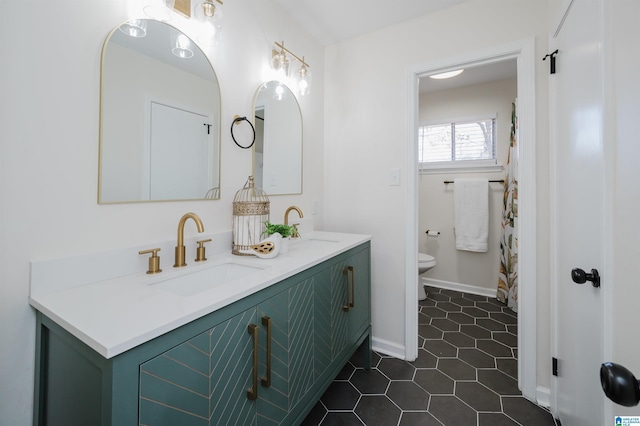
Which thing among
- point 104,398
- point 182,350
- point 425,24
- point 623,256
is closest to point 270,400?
point 182,350

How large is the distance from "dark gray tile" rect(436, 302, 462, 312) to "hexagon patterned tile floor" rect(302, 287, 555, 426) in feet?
1.19

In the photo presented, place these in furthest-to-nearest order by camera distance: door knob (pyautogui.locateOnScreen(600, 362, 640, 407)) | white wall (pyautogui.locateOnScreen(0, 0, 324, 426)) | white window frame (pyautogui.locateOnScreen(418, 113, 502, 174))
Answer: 1. white window frame (pyautogui.locateOnScreen(418, 113, 502, 174))
2. white wall (pyautogui.locateOnScreen(0, 0, 324, 426))
3. door knob (pyautogui.locateOnScreen(600, 362, 640, 407))

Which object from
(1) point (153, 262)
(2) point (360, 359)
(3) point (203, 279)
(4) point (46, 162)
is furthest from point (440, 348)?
(4) point (46, 162)

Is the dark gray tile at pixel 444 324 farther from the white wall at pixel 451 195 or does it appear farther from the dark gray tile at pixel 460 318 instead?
the white wall at pixel 451 195

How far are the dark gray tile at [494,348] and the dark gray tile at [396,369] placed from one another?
633mm

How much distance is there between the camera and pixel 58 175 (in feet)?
3.01

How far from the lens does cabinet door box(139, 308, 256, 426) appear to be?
67 cm

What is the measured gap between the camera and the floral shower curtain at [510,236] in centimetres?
279

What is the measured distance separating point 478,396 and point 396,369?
1.59 ft

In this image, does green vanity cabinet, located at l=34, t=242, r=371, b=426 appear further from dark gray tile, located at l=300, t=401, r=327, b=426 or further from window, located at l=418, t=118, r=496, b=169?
window, located at l=418, t=118, r=496, b=169

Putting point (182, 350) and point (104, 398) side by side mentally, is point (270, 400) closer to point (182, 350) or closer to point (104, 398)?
point (182, 350)

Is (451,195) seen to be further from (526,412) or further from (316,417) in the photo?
(316,417)

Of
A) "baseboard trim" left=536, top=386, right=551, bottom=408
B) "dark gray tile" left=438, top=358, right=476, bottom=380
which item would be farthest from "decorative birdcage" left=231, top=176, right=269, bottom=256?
"baseboard trim" left=536, top=386, right=551, bottom=408

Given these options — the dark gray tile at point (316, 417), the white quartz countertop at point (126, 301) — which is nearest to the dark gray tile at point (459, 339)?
the dark gray tile at point (316, 417)
